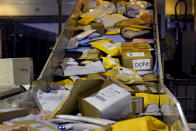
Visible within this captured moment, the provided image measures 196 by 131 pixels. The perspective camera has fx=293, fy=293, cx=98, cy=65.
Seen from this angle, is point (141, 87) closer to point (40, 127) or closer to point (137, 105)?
point (137, 105)

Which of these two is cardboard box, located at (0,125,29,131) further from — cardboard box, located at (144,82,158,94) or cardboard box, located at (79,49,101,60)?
cardboard box, located at (79,49,101,60)

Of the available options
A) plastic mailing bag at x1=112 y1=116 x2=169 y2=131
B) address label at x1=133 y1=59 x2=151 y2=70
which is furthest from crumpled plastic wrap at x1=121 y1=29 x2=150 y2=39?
plastic mailing bag at x1=112 y1=116 x2=169 y2=131

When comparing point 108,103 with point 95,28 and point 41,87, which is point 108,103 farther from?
point 95,28

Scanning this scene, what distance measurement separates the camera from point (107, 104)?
74.0 inches

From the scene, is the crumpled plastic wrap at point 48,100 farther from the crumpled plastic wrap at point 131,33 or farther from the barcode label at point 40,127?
the crumpled plastic wrap at point 131,33

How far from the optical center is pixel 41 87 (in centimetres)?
279

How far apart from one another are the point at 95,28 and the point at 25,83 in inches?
79.9

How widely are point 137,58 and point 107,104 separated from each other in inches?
61.7

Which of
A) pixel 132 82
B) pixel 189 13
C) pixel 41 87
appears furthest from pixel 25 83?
pixel 189 13

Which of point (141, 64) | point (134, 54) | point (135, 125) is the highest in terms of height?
point (134, 54)

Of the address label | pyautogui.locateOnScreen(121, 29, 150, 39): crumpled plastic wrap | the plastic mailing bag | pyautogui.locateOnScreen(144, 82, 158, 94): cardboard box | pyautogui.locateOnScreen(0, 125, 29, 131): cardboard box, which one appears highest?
pyautogui.locateOnScreen(121, 29, 150, 39): crumpled plastic wrap

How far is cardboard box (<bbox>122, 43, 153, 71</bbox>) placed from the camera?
132 inches

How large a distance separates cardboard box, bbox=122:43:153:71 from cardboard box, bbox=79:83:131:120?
1312 mm

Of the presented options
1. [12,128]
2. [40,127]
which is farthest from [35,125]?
[12,128]
